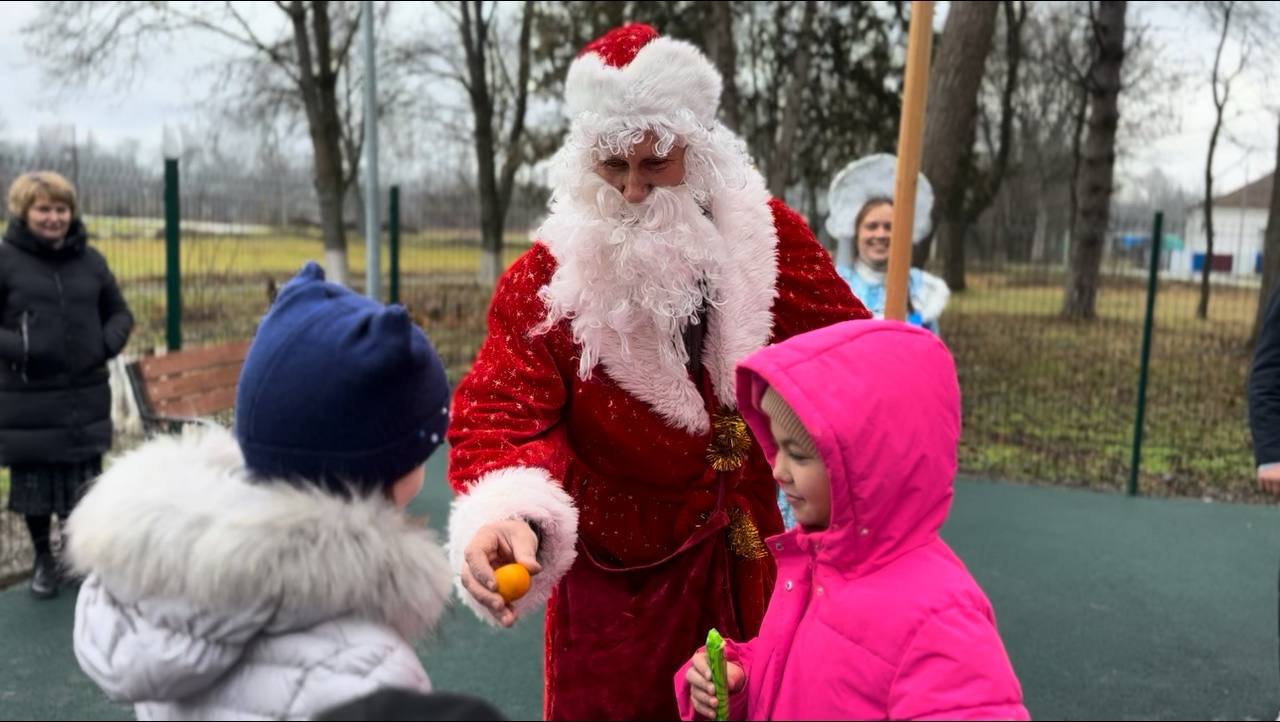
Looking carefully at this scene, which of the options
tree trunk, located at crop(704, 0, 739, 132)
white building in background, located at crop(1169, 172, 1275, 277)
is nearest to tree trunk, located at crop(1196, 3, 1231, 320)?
white building in background, located at crop(1169, 172, 1275, 277)

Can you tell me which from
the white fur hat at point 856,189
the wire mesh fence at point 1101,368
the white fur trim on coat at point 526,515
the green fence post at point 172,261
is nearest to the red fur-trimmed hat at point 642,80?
the white fur trim on coat at point 526,515

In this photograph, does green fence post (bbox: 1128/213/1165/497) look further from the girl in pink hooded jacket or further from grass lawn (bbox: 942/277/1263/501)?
the girl in pink hooded jacket

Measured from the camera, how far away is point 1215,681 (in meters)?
3.80

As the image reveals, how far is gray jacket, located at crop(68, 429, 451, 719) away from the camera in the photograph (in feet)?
3.84

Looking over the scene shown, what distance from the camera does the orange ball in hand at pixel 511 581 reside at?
156 centimetres

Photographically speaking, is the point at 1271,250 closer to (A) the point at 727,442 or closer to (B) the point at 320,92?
(A) the point at 727,442

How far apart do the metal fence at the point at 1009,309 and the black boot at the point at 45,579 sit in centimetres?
106

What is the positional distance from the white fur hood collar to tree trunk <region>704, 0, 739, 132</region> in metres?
10.7

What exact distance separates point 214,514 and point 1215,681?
381 centimetres

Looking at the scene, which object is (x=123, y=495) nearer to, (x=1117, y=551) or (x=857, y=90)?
(x=1117, y=551)

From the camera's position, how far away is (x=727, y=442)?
6.88 feet

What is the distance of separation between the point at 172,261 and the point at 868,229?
3867 mm

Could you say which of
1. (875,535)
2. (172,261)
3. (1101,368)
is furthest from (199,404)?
(1101,368)

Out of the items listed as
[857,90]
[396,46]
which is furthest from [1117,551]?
[396,46]
